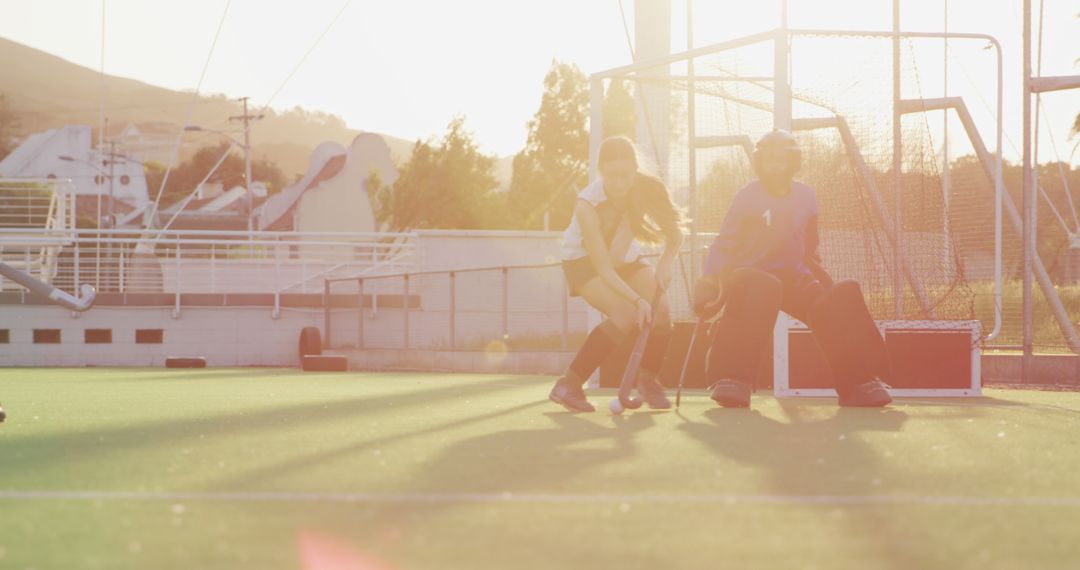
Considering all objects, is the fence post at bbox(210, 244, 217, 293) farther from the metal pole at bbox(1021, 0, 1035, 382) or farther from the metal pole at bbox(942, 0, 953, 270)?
the metal pole at bbox(1021, 0, 1035, 382)

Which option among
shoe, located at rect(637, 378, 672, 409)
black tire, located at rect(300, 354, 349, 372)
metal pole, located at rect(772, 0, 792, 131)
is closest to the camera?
shoe, located at rect(637, 378, 672, 409)

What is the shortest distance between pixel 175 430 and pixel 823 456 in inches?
107

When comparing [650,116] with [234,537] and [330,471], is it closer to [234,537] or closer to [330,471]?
[330,471]

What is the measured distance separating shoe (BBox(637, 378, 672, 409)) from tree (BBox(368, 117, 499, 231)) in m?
40.4

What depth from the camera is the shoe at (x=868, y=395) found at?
6.96 metres

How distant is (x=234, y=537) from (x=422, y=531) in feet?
1.34

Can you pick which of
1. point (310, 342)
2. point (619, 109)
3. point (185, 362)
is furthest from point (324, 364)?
point (619, 109)

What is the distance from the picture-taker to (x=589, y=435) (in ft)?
17.3

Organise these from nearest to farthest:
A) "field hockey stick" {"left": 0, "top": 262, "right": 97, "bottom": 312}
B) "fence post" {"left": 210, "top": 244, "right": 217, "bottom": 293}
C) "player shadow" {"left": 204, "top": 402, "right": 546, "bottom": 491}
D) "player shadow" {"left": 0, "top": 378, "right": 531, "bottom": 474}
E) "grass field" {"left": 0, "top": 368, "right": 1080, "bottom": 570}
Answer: "grass field" {"left": 0, "top": 368, "right": 1080, "bottom": 570} < "player shadow" {"left": 204, "top": 402, "right": 546, "bottom": 491} < "player shadow" {"left": 0, "top": 378, "right": 531, "bottom": 474} < "field hockey stick" {"left": 0, "top": 262, "right": 97, "bottom": 312} < "fence post" {"left": 210, "top": 244, "right": 217, "bottom": 293}

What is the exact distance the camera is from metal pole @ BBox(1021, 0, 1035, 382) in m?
12.3

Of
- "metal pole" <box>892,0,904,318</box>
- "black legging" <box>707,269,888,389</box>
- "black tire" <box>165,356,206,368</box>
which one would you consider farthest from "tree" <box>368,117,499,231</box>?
"black legging" <box>707,269,888,389</box>

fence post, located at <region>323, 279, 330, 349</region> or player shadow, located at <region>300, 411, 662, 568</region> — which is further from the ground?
player shadow, located at <region>300, 411, 662, 568</region>

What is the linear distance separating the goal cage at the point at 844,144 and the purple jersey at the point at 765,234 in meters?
1.98

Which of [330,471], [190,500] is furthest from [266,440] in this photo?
[190,500]
